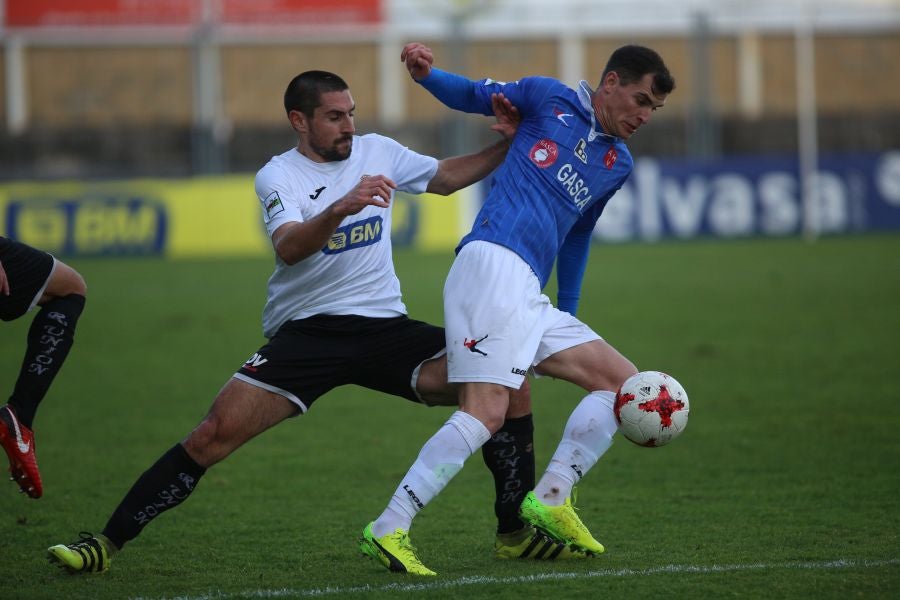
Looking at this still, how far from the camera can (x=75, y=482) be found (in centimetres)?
773

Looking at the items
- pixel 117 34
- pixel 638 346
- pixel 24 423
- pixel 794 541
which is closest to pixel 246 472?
pixel 24 423

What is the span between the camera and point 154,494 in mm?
5625

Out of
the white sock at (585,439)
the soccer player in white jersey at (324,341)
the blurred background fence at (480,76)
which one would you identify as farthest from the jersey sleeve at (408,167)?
the blurred background fence at (480,76)

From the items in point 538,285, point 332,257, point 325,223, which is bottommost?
point 538,285

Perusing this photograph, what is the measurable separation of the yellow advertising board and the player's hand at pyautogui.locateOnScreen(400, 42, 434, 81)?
1823 centimetres

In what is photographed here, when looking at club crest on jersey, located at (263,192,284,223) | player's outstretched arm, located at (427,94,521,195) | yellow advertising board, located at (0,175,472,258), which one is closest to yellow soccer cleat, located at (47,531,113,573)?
club crest on jersey, located at (263,192,284,223)

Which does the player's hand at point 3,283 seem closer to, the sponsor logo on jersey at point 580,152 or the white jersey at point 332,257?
the white jersey at point 332,257

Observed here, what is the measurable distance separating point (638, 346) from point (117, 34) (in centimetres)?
2639

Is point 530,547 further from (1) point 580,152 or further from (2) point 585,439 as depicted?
(1) point 580,152

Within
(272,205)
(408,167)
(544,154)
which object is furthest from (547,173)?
(272,205)

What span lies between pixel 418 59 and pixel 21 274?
216 cm

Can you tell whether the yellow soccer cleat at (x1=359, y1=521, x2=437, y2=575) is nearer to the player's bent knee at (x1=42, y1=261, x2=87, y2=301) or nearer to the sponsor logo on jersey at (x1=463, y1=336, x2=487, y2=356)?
the sponsor logo on jersey at (x1=463, y1=336, x2=487, y2=356)

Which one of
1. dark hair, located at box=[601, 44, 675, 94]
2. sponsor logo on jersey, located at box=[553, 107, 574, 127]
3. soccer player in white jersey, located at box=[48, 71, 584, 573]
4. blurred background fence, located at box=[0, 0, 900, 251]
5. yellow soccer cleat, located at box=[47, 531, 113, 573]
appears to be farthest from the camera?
blurred background fence, located at box=[0, 0, 900, 251]

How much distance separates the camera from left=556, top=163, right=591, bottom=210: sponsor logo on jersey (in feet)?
18.9
